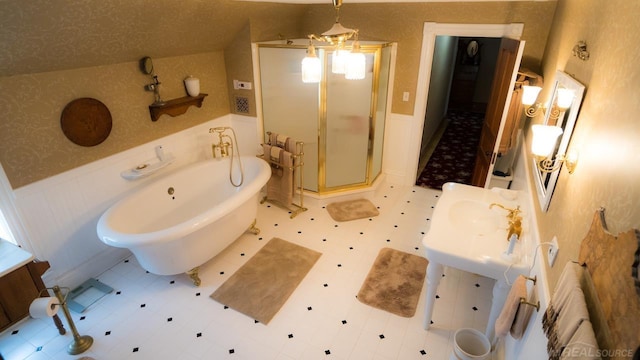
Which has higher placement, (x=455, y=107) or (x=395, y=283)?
(x=455, y=107)

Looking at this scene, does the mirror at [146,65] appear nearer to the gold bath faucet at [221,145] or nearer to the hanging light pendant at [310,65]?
the gold bath faucet at [221,145]

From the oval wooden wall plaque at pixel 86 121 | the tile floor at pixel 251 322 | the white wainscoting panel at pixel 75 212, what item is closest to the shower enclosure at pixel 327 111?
the tile floor at pixel 251 322

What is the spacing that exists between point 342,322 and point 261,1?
320 centimetres

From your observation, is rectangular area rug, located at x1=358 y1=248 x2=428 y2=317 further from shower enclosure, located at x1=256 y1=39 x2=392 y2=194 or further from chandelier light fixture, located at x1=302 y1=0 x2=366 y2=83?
chandelier light fixture, located at x1=302 y1=0 x2=366 y2=83

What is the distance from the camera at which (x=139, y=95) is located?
10.9ft

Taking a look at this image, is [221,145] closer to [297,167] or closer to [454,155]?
[297,167]

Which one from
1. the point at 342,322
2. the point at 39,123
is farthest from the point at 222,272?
the point at 39,123

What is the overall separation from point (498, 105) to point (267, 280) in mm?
2869

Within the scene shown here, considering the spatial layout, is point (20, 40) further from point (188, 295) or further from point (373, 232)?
point (373, 232)

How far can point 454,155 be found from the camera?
5.75 m

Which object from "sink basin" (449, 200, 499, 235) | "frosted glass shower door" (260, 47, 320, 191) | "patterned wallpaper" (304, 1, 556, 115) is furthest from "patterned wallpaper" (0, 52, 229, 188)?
"sink basin" (449, 200, 499, 235)

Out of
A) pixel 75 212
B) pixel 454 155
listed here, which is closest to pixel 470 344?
pixel 75 212

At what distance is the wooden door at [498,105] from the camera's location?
10.2ft

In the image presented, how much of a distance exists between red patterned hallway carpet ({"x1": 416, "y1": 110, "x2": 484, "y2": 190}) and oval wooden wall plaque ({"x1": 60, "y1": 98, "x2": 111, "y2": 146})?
12.6ft
